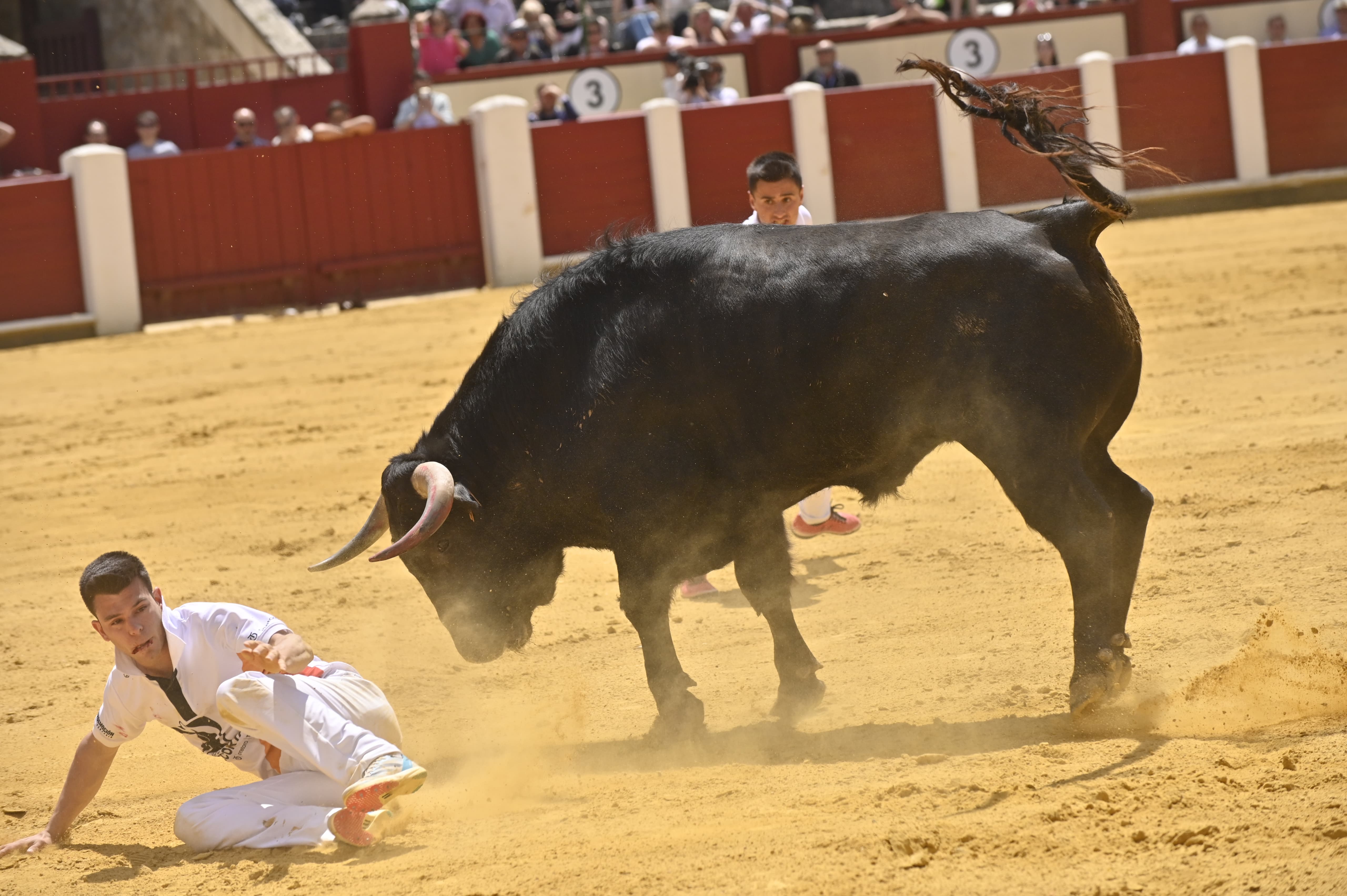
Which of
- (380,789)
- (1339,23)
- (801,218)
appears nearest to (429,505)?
(380,789)

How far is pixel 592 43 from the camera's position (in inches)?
630

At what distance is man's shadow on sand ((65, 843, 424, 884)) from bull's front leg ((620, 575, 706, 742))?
829mm

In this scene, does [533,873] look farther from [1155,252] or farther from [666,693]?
[1155,252]

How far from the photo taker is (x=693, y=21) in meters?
16.6

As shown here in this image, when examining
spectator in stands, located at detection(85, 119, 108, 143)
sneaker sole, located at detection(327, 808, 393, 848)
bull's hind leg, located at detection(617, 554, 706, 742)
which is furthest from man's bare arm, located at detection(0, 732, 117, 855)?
spectator in stands, located at detection(85, 119, 108, 143)

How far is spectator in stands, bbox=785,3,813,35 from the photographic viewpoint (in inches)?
642

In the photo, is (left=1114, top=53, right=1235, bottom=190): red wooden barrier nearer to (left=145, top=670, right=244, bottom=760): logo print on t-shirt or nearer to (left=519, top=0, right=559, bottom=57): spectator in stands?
(left=519, top=0, right=559, bottom=57): spectator in stands

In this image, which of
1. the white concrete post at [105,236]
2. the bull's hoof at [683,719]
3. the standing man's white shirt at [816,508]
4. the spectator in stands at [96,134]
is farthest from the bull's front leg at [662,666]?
the spectator in stands at [96,134]

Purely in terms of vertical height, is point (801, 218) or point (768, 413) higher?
point (801, 218)

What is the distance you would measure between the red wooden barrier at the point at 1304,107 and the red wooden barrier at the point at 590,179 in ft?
21.9

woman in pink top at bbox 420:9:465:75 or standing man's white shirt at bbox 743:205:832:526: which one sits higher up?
woman in pink top at bbox 420:9:465:75

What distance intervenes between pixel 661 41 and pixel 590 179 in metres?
2.62

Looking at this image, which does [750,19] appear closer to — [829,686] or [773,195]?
[773,195]

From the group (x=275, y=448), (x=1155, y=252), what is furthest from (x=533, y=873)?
(x=1155, y=252)
